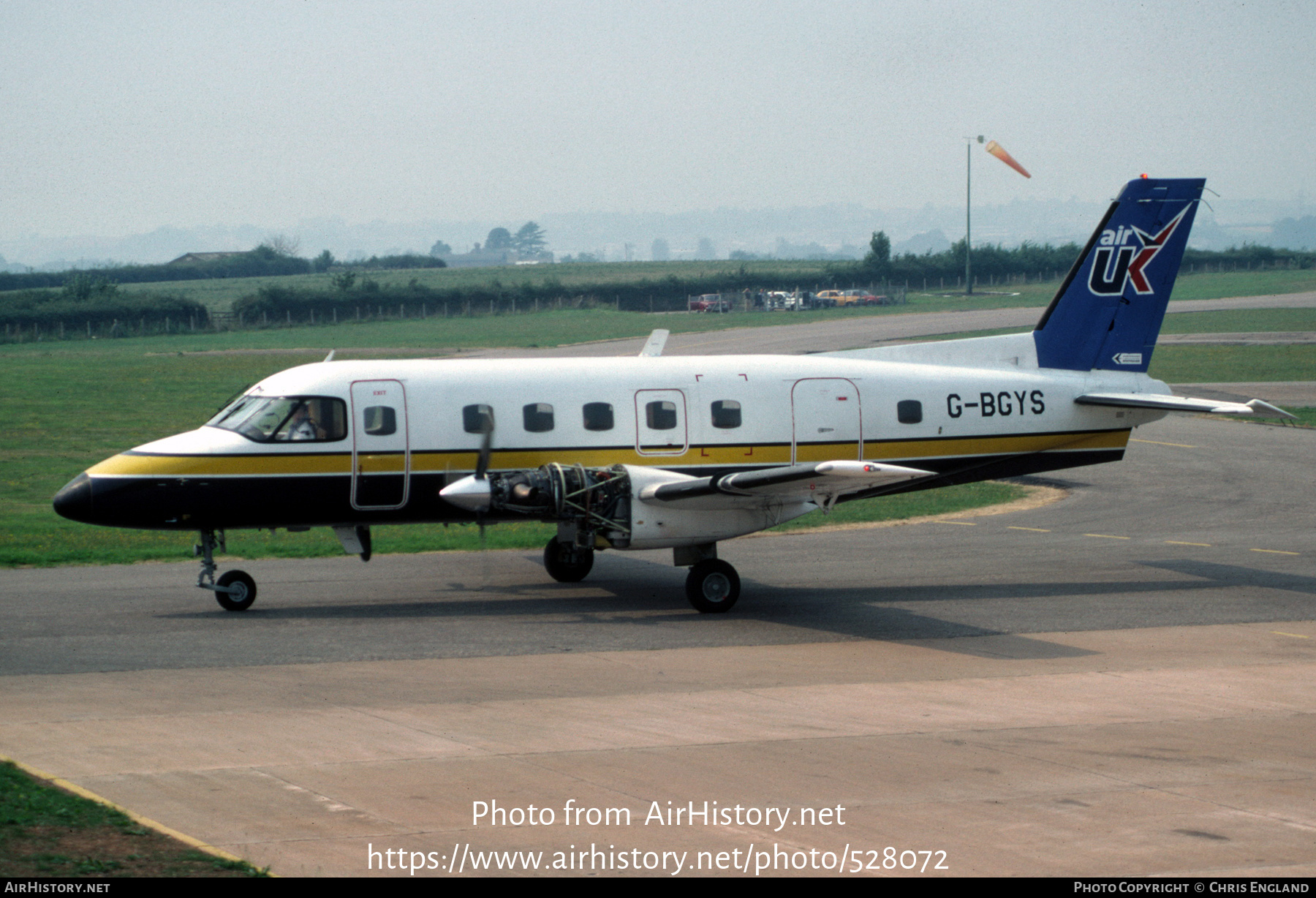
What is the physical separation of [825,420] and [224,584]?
9.77 metres

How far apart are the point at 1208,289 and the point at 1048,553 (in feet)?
364

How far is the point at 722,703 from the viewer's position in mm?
14383

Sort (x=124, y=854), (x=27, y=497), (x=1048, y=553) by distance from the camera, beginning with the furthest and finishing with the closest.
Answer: (x=27, y=497) < (x=1048, y=553) < (x=124, y=854)

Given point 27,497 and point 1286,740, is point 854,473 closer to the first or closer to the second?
point 1286,740

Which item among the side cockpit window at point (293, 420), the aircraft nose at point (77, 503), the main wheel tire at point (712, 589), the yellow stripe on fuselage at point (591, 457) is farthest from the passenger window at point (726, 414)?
Answer: the aircraft nose at point (77, 503)

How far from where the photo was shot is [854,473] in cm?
1702

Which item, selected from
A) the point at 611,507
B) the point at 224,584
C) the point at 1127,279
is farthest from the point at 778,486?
the point at 1127,279

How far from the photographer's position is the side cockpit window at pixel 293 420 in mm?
19312

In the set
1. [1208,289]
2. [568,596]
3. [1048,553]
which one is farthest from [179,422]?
[1208,289]

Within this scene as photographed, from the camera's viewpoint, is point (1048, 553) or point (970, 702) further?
point (1048, 553)

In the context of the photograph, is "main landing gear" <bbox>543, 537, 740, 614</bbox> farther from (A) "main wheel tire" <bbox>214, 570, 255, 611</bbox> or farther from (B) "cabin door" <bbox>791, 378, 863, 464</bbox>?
(A) "main wheel tire" <bbox>214, 570, 255, 611</bbox>

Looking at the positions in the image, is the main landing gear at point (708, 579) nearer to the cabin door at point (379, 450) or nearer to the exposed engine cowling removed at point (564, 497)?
the exposed engine cowling removed at point (564, 497)

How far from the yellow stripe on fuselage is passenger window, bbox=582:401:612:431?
1.19ft

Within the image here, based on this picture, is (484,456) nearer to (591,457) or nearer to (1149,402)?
(591,457)
